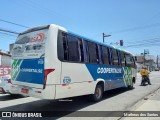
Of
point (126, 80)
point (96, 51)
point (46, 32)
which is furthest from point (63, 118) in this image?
point (126, 80)

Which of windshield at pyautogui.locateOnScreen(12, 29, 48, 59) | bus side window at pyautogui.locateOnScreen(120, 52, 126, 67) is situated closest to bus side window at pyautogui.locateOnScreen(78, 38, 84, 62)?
windshield at pyautogui.locateOnScreen(12, 29, 48, 59)

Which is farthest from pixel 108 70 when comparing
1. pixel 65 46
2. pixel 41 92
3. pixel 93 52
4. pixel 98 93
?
pixel 41 92

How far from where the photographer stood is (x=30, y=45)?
8203mm

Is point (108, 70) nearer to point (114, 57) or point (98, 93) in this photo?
point (114, 57)

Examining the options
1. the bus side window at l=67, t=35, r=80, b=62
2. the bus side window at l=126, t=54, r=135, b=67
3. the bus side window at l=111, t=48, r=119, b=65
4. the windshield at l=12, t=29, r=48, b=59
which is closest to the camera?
the windshield at l=12, t=29, r=48, b=59

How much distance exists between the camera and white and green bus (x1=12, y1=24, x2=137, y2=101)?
7.48 meters

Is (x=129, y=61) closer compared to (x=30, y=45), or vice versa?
(x=30, y=45)

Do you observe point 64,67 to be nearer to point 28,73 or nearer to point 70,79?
point 70,79

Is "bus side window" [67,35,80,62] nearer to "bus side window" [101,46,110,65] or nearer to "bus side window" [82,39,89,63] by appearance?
"bus side window" [82,39,89,63]

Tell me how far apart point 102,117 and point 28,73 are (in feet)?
9.47

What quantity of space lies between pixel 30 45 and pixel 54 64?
1.33m

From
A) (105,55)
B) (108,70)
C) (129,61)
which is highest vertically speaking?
(105,55)

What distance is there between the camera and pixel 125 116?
7680mm

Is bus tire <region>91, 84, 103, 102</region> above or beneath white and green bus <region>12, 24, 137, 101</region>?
beneath
